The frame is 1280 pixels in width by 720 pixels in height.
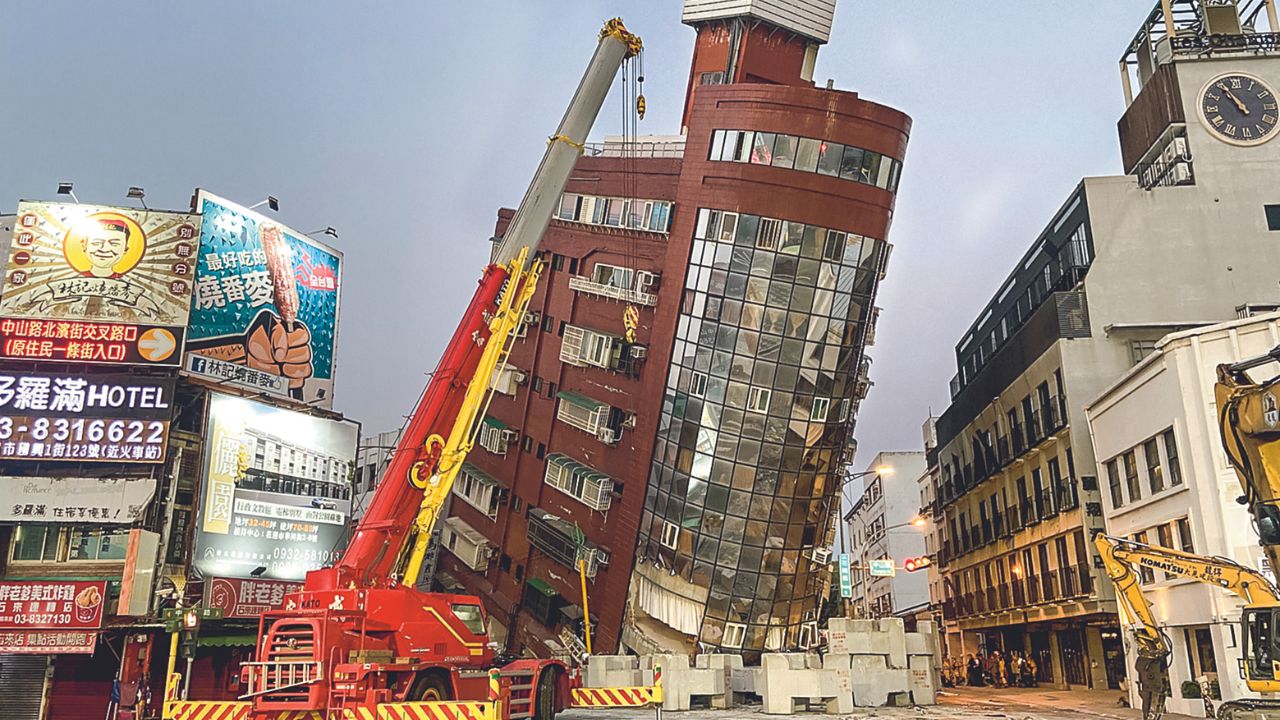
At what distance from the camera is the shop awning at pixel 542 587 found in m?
43.0

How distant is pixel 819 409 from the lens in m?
38.7

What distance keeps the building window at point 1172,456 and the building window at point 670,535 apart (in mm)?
17933

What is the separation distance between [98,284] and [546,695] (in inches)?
1004

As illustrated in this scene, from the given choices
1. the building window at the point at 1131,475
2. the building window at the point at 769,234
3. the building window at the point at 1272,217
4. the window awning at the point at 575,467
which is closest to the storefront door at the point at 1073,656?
the building window at the point at 1131,475

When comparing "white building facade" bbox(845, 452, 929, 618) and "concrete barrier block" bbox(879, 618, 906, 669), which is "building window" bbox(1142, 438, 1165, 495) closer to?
"concrete barrier block" bbox(879, 618, 906, 669)

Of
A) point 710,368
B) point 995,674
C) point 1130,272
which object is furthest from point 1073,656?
point 710,368

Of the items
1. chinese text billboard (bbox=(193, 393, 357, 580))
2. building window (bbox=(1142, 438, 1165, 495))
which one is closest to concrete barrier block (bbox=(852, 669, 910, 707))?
building window (bbox=(1142, 438, 1165, 495))

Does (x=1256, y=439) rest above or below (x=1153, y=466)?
below

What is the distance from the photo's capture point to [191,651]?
32906 millimetres

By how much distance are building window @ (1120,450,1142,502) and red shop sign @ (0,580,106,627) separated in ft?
117

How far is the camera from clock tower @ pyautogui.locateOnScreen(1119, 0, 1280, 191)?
41625 mm

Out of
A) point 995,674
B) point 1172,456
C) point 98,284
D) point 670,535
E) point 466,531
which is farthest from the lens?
point 995,674

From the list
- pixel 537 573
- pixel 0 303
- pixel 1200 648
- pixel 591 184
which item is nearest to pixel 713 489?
pixel 537 573

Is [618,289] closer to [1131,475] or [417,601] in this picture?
[1131,475]
